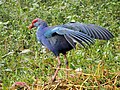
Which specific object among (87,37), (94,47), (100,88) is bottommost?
(94,47)

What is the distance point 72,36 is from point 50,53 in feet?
6.16

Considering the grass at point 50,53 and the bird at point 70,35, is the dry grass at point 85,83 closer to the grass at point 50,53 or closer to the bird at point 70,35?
the grass at point 50,53

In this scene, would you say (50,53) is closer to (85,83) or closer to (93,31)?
(93,31)

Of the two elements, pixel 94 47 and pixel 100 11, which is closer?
pixel 94 47

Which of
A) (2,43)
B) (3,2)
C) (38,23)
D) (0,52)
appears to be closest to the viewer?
(38,23)

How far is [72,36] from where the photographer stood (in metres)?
2.83

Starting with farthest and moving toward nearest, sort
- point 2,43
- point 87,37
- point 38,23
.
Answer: point 2,43, point 38,23, point 87,37

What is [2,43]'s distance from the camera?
17.5ft

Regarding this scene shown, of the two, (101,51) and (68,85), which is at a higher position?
(68,85)

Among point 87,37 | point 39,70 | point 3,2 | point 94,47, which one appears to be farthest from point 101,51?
point 3,2

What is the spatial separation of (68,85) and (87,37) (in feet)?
1.48

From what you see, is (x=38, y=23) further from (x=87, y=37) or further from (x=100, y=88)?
(x=100, y=88)

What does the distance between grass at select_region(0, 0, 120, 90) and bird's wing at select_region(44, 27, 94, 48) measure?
0.17 metres

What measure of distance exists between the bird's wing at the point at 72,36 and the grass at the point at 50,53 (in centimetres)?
17
